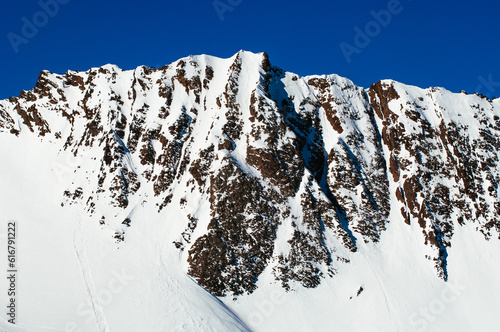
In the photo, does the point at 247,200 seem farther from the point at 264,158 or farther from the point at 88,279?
the point at 88,279

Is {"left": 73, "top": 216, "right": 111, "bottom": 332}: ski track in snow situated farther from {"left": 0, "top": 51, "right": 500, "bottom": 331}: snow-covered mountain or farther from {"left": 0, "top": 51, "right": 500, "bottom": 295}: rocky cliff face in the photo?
{"left": 0, "top": 51, "right": 500, "bottom": 295}: rocky cliff face

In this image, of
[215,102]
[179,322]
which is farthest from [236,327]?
[215,102]

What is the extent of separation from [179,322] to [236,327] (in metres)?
5.95

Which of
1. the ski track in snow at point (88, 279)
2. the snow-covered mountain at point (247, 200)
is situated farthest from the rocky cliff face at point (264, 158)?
the ski track in snow at point (88, 279)

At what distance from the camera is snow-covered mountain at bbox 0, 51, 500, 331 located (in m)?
45.0

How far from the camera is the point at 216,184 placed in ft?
172

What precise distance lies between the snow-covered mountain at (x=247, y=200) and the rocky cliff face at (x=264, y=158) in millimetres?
229

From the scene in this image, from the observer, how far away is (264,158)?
182 feet

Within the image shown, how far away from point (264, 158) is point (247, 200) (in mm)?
7114

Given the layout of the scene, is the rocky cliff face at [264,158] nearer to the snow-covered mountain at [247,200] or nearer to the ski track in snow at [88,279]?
the snow-covered mountain at [247,200]

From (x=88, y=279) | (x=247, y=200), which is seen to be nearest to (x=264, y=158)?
(x=247, y=200)

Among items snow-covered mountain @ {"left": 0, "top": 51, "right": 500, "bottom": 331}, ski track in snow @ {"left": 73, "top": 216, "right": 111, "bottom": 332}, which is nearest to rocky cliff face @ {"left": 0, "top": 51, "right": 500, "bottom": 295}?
snow-covered mountain @ {"left": 0, "top": 51, "right": 500, "bottom": 331}

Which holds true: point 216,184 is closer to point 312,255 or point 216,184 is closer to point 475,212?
point 312,255

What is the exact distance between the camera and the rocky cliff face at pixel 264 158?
165 ft
